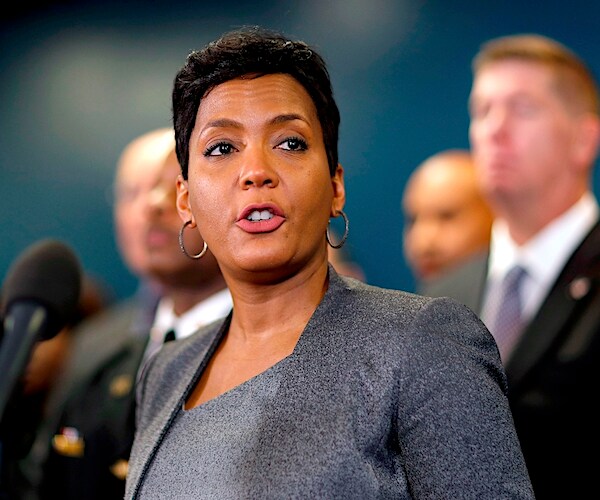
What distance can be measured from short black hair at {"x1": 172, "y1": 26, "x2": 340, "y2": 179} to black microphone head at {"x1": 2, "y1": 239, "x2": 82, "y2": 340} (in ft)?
1.16

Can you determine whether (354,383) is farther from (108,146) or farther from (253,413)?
(108,146)

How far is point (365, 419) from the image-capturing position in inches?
42.9

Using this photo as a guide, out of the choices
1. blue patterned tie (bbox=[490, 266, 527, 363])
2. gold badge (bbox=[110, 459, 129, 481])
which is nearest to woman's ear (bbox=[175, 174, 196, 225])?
Answer: gold badge (bbox=[110, 459, 129, 481])

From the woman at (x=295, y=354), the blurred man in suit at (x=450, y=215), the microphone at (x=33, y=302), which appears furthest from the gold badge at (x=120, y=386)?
the blurred man in suit at (x=450, y=215)

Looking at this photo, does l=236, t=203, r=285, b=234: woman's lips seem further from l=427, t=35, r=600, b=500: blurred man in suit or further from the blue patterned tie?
the blue patterned tie

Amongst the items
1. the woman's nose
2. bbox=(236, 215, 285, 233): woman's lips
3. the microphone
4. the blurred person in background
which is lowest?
the blurred person in background

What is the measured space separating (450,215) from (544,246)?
596mm

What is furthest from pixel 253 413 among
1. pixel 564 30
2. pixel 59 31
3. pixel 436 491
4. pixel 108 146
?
pixel 59 31

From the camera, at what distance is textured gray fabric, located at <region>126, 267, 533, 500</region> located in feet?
3.45

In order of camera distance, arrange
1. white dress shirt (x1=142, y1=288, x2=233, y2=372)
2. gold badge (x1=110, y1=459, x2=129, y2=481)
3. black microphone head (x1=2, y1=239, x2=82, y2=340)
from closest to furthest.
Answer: black microphone head (x1=2, y1=239, x2=82, y2=340)
gold badge (x1=110, y1=459, x2=129, y2=481)
white dress shirt (x1=142, y1=288, x2=233, y2=372)

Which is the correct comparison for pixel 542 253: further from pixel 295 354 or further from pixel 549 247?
pixel 295 354

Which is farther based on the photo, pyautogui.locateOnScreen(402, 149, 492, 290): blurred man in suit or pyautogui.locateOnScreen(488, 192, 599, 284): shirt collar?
pyautogui.locateOnScreen(402, 149, 492, 290): blurred man in suit

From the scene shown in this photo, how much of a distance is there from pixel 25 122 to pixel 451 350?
3.41 m

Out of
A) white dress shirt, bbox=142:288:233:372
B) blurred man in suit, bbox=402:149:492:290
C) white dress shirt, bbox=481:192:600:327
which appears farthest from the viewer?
blurred man in suit, bbox=402:149:492:290
